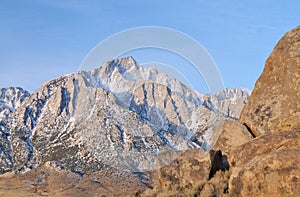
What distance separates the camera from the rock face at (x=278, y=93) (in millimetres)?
21633

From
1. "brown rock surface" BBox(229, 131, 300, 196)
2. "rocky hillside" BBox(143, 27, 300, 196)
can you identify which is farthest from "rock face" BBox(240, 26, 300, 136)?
"brown rock surface" BBox(229, 131, 300, 196)

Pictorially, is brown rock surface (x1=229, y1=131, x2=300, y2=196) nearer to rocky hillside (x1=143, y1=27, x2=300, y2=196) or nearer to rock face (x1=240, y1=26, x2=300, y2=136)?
rocky hillside (x1=143, y1=27, x2=300, y2=196)

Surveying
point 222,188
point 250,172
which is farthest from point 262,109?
point 250,172

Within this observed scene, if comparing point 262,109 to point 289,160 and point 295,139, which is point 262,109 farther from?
point 289,160

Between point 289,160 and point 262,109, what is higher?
point 262,109

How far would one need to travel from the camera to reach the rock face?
852 inches

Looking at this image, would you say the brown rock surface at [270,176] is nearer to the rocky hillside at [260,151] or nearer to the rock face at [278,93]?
the rocky hillside at [260,151]

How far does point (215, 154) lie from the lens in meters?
21.1

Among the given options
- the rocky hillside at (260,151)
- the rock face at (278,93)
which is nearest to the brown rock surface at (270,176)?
the rocky hillside at (260,151)

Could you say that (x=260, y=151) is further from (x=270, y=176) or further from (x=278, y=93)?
(x=278, y=93)

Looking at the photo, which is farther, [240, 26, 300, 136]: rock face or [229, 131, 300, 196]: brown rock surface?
[240, 26, 300, 136]: rock face

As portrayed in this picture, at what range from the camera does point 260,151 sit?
1786 cm

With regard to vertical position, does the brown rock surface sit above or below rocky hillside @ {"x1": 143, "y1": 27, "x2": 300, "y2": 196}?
below

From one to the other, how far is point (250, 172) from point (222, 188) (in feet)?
9.98
